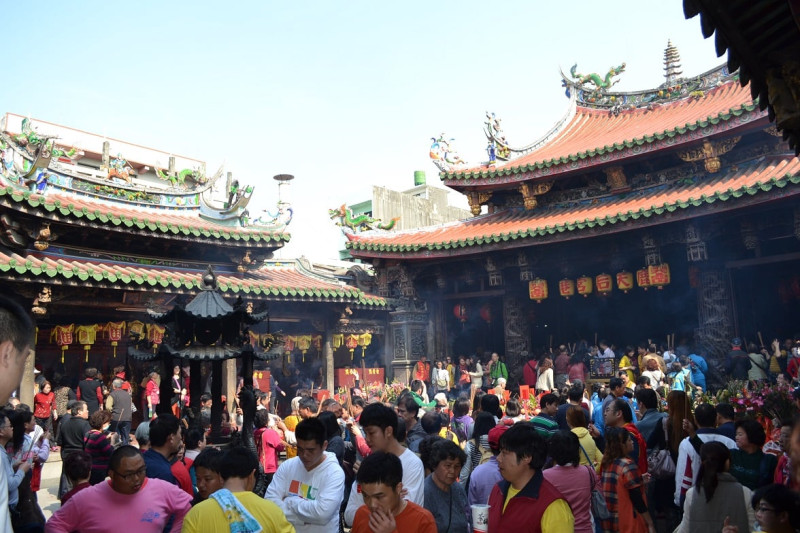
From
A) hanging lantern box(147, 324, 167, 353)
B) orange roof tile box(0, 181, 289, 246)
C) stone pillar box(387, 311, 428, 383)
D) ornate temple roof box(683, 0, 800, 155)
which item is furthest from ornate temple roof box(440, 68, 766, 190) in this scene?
ornate temple roof box(683, 0, 800, 155)

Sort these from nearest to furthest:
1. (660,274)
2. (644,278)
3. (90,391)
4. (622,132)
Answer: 1. (90,391)
2. (660,274)
3. (644,278)
4. (622,132)

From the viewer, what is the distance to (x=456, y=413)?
7324mm

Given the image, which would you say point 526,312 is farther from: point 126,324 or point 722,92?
point 126,324

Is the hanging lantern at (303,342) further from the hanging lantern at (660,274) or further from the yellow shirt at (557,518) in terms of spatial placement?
the yellow shirt at (557,518)

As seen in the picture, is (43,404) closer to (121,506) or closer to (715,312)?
(121,506)

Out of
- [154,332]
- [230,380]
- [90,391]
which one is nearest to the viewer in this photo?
[90,391]

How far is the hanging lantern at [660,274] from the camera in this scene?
13486 mm

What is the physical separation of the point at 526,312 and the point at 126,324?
9.66 metres

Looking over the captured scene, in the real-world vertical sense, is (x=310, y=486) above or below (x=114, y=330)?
below

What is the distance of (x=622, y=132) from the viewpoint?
16797 millimetres

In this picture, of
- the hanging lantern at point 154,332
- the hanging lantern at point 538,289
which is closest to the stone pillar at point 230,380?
the hanging lantern at point 154,332

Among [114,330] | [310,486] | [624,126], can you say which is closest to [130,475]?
[310,486]

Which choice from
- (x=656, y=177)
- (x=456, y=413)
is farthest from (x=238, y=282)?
(x=656, y=177)

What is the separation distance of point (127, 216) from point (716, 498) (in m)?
12.6
